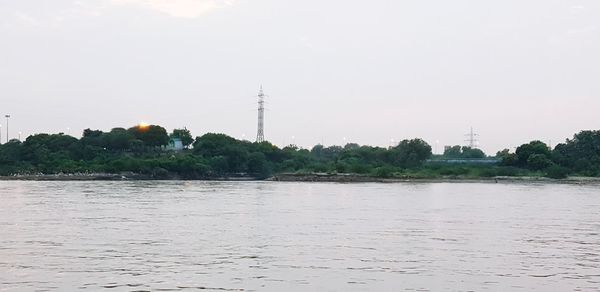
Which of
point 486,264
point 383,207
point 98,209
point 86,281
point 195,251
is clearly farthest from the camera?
point 383,207

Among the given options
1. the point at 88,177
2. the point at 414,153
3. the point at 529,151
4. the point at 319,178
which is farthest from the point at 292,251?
the point at 414,153

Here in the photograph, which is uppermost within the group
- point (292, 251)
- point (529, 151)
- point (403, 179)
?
point (529, 151)

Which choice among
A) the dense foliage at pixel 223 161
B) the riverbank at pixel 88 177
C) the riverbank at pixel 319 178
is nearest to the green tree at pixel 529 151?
the dense foliage at pixel 223 161

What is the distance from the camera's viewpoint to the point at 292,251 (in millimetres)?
32094

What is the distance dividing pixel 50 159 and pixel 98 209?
420 feet

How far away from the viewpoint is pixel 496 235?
40.4 metres

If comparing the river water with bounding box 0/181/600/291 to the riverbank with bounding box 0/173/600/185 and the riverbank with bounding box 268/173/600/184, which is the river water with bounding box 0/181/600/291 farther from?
the riverbank with bounding box 268/173/600/184

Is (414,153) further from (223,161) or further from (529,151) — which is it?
(223,161)

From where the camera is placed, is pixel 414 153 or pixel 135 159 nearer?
pixel 135 159

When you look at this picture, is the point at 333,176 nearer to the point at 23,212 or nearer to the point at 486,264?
the point at 23,212

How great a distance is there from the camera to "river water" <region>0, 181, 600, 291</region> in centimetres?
2441

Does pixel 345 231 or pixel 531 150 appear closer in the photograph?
pixel 345 231

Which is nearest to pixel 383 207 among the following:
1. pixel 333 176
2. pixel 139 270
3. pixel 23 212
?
pixel 23 212

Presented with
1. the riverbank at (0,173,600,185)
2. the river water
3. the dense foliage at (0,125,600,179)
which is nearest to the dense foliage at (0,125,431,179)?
the dense foliage at (0,125,600,179)
